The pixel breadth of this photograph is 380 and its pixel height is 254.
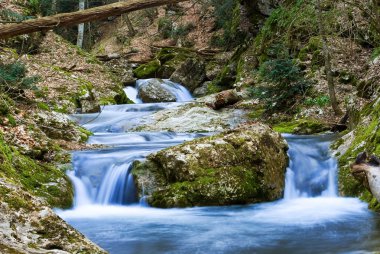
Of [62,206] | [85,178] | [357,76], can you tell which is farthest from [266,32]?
[62,206]

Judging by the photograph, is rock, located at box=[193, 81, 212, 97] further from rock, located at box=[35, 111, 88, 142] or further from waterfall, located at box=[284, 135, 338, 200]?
waterfall, located at box=[284, 135, 338, 200]

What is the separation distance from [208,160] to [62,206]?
2.61 m

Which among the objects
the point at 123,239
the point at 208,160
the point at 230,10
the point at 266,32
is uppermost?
the point at 230,10

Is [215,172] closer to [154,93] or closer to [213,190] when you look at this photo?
[213,190]

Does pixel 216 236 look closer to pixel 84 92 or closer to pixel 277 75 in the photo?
pixel 277 75

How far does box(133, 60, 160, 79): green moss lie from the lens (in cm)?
2278

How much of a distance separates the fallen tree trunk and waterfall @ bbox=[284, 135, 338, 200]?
425 cm

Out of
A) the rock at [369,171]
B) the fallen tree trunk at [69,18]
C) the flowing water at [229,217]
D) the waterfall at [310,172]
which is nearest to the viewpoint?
the rock at [369,171]

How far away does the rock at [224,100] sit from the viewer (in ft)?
49.4

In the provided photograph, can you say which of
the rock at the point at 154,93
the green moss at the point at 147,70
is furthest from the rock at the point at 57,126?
the green moss at the point at 147,70

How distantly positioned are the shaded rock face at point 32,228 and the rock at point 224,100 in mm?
12064

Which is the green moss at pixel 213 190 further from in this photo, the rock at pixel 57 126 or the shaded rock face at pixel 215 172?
the rock at pixel 57 126

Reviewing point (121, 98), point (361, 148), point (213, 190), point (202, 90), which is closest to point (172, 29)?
point (202, 90)

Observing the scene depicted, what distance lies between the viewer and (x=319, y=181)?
8.20m
